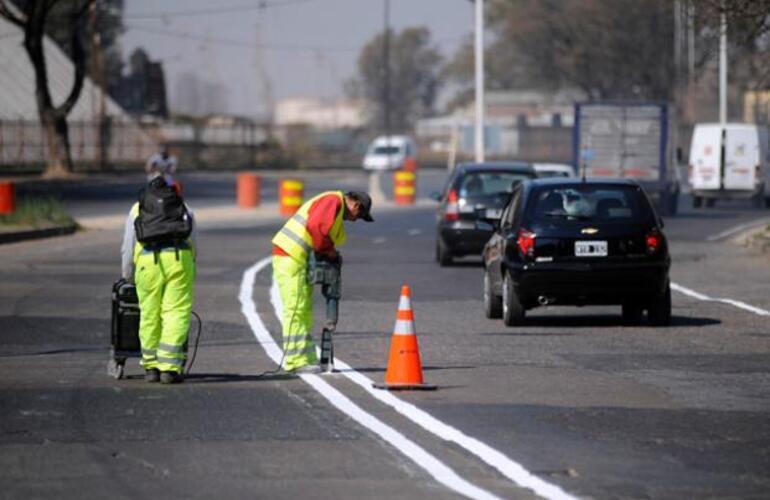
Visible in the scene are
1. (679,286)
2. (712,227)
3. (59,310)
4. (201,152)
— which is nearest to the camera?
(59,310)

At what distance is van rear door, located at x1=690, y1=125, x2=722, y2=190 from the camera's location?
177 ft

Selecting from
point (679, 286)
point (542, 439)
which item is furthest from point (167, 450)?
point (679, 286)

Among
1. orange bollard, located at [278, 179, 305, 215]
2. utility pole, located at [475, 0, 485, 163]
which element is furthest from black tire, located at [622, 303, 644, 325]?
utility pole, located at [475, 0, 485, 163]

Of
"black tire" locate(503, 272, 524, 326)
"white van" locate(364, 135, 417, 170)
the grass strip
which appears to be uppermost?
"black tire" locate(503, 272, 524, 326)

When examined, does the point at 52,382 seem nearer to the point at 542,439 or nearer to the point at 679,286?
the point at 542,439

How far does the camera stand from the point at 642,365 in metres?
15.5

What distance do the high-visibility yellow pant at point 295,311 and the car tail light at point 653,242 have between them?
208 inches

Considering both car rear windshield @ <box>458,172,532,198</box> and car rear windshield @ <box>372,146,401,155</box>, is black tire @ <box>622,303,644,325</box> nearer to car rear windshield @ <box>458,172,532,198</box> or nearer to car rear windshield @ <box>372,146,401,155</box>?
car rear windshield @ <box>458,172,532,198</box>

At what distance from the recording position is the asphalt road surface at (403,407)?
970cm

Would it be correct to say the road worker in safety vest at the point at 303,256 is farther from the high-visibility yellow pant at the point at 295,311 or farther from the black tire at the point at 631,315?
the black tire at the point at 631,315

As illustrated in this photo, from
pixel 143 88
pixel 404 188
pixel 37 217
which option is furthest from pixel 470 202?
pixel 143 88

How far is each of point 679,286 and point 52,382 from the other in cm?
1247

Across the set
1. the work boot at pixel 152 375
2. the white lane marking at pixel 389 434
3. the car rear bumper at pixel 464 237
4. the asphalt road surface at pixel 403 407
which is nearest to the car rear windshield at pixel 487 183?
the car rear bumper at pixel 464 237

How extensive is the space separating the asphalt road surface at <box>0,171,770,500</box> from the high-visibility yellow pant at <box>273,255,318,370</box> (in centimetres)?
27
